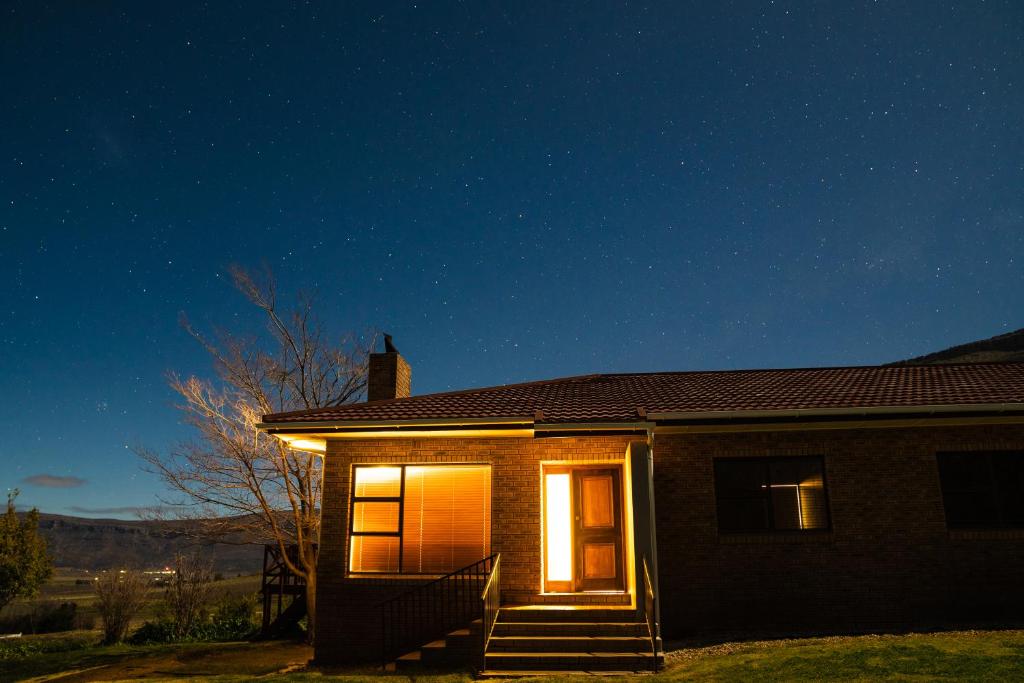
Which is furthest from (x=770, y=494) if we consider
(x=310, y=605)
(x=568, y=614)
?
(x=310, y=605)

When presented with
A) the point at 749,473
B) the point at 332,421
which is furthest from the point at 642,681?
the point at 332,421

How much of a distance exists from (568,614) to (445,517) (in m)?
2.96

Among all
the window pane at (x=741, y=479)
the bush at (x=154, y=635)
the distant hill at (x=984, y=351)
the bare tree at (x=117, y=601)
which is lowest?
the bush at (x=154, y=635)

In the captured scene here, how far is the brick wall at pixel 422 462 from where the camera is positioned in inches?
439

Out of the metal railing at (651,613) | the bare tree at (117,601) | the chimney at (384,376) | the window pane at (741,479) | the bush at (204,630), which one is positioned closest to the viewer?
the metal railing at (651,613)

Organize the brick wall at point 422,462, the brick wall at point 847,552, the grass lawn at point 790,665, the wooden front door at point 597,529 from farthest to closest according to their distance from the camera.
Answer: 1. the wooden front door at point 597,529
2. the brick wall at point 422,462
3. the brick wall at point 847,552
4. the grass lawn at point 790,665

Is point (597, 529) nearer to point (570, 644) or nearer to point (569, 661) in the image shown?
point (570, 644)

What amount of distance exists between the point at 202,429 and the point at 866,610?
645 inches

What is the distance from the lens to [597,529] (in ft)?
39.2

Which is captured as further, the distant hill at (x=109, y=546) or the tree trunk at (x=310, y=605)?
the distant hill at (x=109, y=546)

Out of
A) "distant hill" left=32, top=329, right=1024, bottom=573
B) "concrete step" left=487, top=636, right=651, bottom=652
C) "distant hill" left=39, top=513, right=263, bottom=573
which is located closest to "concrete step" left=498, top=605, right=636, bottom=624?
"concrete step" left=487, top=636, right=651, bottom=652

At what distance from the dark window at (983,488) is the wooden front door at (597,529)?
5.24 metres

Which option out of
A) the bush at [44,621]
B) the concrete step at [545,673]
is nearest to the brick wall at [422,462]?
the concrete step at [545,673]

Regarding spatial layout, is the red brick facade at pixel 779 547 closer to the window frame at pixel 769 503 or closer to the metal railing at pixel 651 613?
the window frame at pixel 769 503
